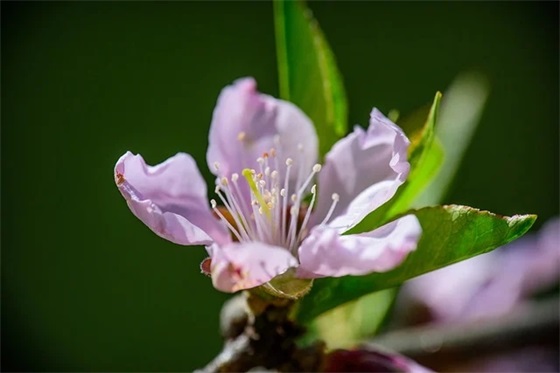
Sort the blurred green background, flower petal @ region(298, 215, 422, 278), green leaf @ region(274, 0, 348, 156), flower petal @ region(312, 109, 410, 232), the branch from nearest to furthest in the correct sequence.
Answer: flower petal @ region(298, 215, 422, 278), flower petal @ region(312, 109, 410, 232), green leaf @ region(274, 0, 348, 156), the branch, the blurred green background

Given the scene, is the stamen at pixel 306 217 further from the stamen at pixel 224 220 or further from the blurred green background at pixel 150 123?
the blurred green background at pixel 150 123

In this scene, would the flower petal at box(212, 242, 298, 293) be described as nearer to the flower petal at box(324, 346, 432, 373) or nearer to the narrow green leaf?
the flower petal at box(324, 346, 432, 373)

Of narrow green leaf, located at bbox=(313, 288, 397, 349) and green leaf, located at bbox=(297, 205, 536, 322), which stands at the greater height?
narrow green leaf, located at bbox=(313, 288, 397, 349)

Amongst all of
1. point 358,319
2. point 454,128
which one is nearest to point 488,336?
point 358,319

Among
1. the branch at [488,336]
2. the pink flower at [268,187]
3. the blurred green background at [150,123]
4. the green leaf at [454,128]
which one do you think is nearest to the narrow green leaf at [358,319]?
the branch at [488,336]

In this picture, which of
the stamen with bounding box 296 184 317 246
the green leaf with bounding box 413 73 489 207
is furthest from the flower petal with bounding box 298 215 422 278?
the green leaf with bounding box 413 73 489 207

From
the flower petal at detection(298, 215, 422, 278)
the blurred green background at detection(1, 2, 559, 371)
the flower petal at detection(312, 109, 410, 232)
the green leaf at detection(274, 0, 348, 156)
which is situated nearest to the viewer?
the flower petal at detection(298, 215, 422, 278)

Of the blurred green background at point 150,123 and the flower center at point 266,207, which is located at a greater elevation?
the blurred green background at point 150,123

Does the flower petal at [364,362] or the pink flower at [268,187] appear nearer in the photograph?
the pink flower at [268,187]
